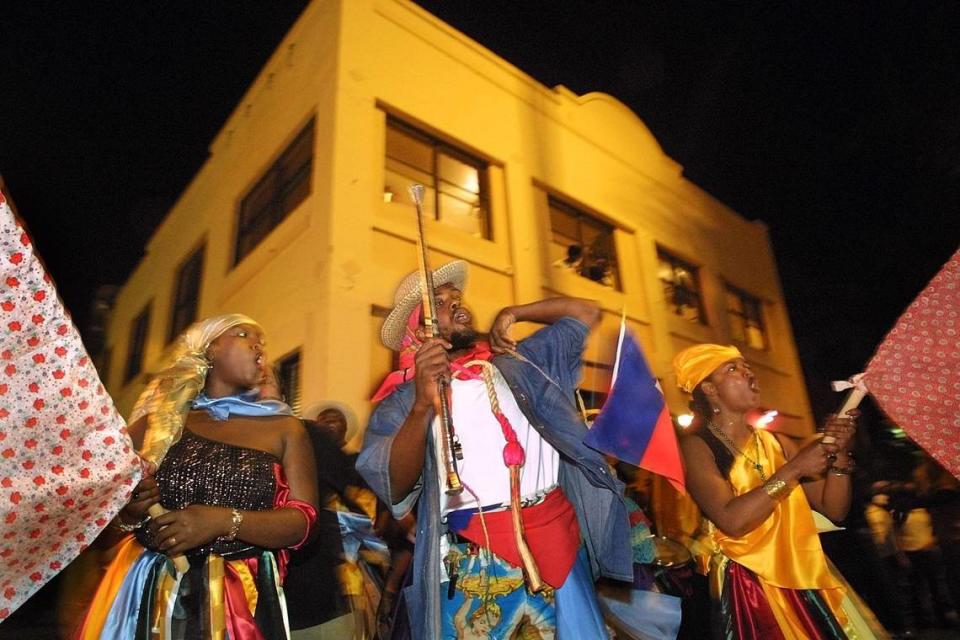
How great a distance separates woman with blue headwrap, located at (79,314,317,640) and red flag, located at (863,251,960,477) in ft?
7.13

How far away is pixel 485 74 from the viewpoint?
782 centimetres

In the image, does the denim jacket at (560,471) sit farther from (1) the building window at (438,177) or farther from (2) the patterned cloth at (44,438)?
(1) the building window at (438,177)

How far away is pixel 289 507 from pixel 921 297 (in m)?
2.37

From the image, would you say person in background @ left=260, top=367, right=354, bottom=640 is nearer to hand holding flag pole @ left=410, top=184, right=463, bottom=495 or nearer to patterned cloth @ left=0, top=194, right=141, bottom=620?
hand holding flag pole @ left=410, top=184, right=463, bottom=495

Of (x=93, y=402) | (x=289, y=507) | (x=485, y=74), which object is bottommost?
(x=289, y=507)

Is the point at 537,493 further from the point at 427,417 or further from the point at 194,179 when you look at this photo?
the point at 194,179

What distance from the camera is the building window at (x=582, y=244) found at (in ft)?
26.9

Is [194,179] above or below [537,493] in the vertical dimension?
above

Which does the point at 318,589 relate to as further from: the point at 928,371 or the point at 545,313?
the point at 928,371

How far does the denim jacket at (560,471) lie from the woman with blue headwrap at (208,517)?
0.31m

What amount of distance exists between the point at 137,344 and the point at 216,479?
7950mm

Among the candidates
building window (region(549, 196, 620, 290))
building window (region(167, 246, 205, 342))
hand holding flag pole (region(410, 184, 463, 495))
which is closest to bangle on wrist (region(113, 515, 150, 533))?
hand holding flag pole (region(410, 184, 463, 495))

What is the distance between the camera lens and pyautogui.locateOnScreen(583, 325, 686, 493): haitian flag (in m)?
2.13

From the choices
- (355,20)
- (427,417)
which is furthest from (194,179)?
(427,417)
